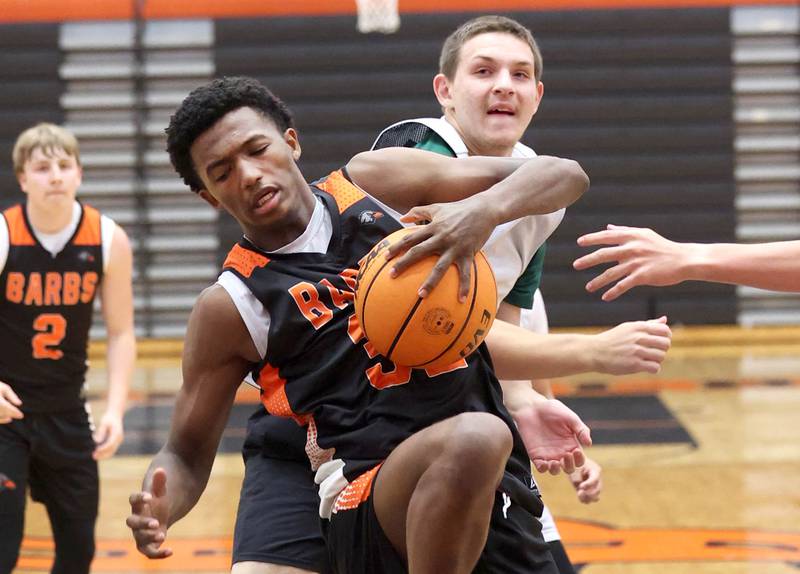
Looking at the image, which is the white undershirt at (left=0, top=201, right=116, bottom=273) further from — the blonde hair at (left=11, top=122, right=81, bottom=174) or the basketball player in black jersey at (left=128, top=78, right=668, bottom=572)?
the basketball player in black jersey at (left=128, top=78, right=668, bottom=572)

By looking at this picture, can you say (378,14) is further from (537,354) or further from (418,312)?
(418,312)

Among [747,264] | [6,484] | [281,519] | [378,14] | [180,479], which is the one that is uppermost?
[378,14]

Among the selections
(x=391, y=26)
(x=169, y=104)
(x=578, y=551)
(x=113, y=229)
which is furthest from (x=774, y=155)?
(x=113, y=229)

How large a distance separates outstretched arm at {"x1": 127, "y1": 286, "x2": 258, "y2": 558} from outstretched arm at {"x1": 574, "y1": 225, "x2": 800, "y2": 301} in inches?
34.0

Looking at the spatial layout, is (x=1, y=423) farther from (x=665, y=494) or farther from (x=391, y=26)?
(x=391, y=26)

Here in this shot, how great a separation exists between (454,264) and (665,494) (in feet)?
14.4

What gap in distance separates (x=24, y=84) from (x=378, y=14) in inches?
140

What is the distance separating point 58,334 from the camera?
5.12m

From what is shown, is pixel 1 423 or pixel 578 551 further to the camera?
pixel 578 551

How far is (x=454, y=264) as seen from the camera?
2.63m

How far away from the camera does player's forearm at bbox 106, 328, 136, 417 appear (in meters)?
5.18

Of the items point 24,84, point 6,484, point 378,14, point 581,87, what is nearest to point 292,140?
point 6,484

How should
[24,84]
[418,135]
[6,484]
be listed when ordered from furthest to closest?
1. [24,84]
2. [6,484]
3. [418,135]

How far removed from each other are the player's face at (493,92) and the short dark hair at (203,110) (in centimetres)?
70
